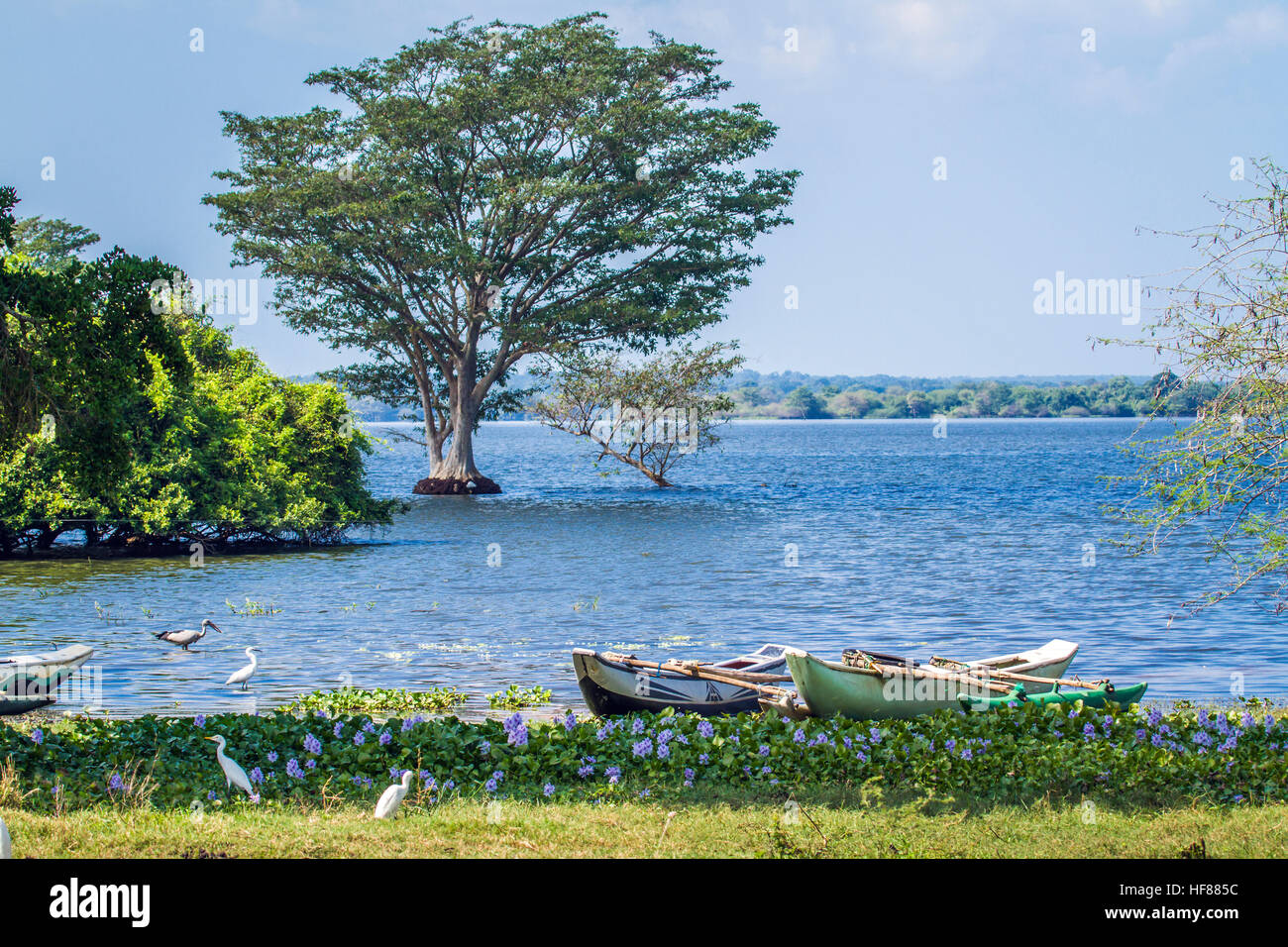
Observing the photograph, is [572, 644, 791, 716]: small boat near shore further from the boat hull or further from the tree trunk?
the tree trunk

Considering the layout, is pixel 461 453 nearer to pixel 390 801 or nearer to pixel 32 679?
pixel 32 679

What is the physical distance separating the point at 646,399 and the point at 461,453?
10510 mm

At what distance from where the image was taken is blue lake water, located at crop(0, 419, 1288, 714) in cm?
1914

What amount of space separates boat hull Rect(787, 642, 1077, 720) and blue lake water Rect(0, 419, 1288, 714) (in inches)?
208

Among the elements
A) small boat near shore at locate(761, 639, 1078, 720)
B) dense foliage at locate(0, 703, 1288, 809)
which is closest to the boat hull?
small boat near shore at locate(761, 639, 1078, 720)

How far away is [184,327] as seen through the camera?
36625 mm

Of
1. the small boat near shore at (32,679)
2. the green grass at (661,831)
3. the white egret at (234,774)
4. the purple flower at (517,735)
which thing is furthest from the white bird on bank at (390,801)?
the small boat near shore at (32,679)

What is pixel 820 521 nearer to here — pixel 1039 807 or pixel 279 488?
pixel 279 488

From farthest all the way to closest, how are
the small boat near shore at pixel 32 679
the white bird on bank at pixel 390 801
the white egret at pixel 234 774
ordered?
1. the small boat near shore at pixel 32 679
2. the white egret at pixel 234 774
3. the white bird on bank at pixel 390 801

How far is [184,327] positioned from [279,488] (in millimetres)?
6138

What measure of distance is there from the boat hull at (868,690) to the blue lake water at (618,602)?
5294 millimetres

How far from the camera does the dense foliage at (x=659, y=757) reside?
31.5 feet

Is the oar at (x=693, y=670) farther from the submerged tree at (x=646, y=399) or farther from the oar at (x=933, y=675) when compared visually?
the submerged tree at (x=646, y=399)
